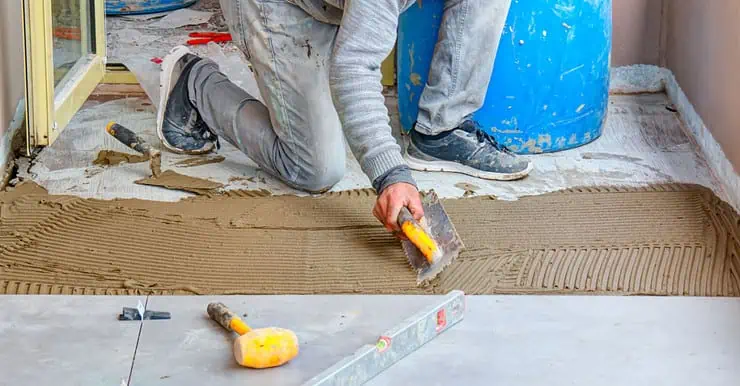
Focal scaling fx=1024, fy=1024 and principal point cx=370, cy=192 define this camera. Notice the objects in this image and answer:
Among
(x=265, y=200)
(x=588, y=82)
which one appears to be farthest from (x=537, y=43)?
(x=265, y=200)

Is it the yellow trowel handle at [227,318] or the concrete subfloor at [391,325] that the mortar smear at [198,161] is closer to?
the concrete subfloor at [391,325]

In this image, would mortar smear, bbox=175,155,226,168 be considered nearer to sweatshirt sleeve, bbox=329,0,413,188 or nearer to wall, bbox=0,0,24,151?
wall, bbox=0,0,24,151

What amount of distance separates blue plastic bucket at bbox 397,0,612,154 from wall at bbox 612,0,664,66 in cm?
46

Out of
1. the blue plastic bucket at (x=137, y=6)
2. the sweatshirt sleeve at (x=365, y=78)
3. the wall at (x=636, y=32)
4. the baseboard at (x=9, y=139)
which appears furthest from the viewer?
the blue plastic bucket at (x=137, y=6)

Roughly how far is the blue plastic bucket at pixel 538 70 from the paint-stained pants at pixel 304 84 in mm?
110

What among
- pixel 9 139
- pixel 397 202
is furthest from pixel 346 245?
pixel 9 139

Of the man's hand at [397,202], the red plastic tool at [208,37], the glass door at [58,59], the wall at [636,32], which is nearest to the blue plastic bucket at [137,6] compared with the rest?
the red plastic tool at [208,37]

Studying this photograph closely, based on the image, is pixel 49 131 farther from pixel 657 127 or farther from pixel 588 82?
pixel 657 127

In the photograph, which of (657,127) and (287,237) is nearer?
(287,237)

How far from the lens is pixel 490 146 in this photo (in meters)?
2.69

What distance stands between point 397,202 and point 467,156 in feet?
2.35

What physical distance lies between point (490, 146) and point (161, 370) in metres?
1.28

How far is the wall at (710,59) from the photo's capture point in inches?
101

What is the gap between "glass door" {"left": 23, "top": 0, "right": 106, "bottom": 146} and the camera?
2.49 m
